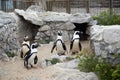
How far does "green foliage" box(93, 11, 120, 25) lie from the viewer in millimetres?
14148

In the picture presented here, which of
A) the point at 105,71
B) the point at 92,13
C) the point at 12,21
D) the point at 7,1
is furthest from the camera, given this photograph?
the point at 7,1

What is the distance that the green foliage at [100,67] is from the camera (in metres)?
9.01

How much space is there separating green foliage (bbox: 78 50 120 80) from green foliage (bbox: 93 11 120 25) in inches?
180

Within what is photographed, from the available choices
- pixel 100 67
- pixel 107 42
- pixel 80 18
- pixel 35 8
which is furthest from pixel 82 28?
pixel 100 67

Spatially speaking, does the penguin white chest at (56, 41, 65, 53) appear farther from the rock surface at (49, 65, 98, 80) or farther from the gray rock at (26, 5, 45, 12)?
the gray rock at (26, 5, 45, 12)

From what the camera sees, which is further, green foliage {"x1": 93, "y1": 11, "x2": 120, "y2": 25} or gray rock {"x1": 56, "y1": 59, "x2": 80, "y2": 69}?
green foliage {"x1": 93, "y1": 11, "x2": 120, "y2": 25}

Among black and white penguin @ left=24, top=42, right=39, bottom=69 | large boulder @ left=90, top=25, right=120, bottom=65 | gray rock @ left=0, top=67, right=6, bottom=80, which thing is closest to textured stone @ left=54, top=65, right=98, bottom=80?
large boulder @ left=90, top=25, right=120, bottom=65

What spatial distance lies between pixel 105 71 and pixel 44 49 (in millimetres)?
4616

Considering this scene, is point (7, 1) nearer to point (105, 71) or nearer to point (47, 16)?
point (47, 16)

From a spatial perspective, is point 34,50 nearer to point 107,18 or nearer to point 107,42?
point 107,42

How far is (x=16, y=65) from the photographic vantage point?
11367 millimetres

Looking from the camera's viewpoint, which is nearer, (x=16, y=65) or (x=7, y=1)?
(x=16, y=65)

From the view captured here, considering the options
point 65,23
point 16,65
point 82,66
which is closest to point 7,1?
point 65,23

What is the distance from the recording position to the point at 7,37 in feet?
39.9
